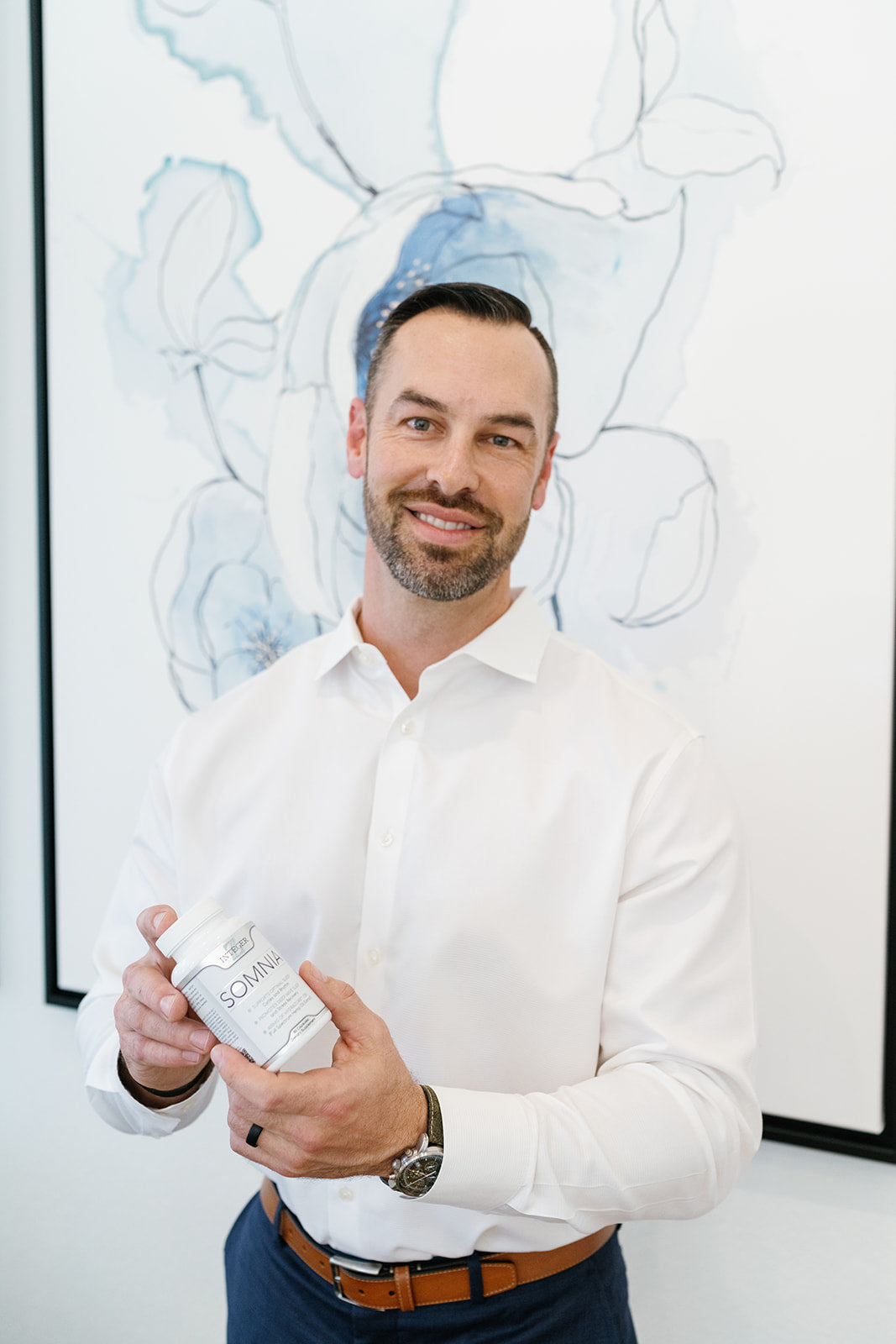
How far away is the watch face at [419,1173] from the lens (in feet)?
2.73

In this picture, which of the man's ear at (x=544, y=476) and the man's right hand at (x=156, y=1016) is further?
the man's ear at (x=544, y=476)

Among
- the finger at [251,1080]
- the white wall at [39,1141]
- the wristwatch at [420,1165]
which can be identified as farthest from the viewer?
the white wall at [39,1141]

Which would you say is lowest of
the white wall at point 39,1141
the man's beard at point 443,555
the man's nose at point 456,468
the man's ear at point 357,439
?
the white wall at point 39,1141

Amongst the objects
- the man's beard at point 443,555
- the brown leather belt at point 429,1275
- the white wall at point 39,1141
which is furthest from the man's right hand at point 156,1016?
the white wall at point 39,1141

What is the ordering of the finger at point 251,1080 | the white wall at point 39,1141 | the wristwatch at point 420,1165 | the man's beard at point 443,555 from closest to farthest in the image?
1. the finger at point 251,1080
2. the wristwatch at point 420,1165
3. the man's beard at point 443,555
4. the white wall at point 39,1141

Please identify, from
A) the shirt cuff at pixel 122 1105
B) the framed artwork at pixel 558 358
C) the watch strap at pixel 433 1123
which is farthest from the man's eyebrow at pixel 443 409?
the shirt cuff at pixel 122 1105

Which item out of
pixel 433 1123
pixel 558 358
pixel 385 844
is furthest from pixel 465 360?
pixel 433 1123

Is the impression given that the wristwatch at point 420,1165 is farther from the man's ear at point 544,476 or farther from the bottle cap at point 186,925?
the man's ear at point 544,476

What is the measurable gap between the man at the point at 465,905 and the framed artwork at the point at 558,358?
20 cm

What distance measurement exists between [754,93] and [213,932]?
3.95 ft

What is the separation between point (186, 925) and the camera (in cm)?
78

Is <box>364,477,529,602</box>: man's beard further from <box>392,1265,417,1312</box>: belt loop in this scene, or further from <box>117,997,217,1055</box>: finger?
<box>392,1265,417,1312</box>: belt loop

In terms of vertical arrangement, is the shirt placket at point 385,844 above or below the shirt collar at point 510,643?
below

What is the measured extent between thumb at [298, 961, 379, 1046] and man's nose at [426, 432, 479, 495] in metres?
0.55
